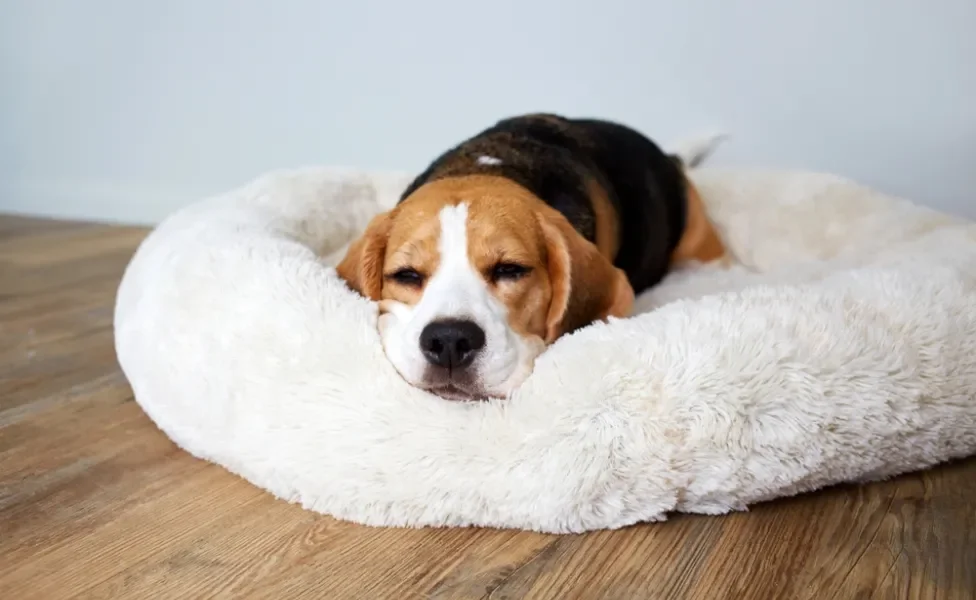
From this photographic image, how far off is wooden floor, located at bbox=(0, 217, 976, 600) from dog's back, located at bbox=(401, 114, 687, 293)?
108 centimetres

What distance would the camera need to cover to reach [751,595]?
5.14 feet

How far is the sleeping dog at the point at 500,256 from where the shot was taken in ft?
6.44

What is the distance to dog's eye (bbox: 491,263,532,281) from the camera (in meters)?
2.15

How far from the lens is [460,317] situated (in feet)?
6.40

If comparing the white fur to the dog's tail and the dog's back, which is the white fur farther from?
the dog's tail

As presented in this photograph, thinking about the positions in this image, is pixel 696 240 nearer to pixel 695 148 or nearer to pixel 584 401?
pixel 695 148

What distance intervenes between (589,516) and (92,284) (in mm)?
3008

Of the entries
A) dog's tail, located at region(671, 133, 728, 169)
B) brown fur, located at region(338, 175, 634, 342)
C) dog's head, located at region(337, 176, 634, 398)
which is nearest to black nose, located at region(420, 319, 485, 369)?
dog's head, located at region(337, 176, 634, 398)

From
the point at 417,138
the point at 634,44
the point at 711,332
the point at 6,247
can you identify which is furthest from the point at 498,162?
the point at 6,247

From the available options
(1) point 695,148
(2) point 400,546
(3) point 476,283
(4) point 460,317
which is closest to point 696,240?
(1) point 695,148

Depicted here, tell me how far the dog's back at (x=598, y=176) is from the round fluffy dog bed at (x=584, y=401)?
0.68 metres

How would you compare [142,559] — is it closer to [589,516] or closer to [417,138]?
A: [589,516]

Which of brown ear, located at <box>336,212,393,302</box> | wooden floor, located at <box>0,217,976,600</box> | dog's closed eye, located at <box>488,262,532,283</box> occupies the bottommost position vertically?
wooden floor, located at <box>0,217,976,600</box>

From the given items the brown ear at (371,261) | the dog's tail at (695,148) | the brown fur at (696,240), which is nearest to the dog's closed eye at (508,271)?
the brown ear at (371,261)
